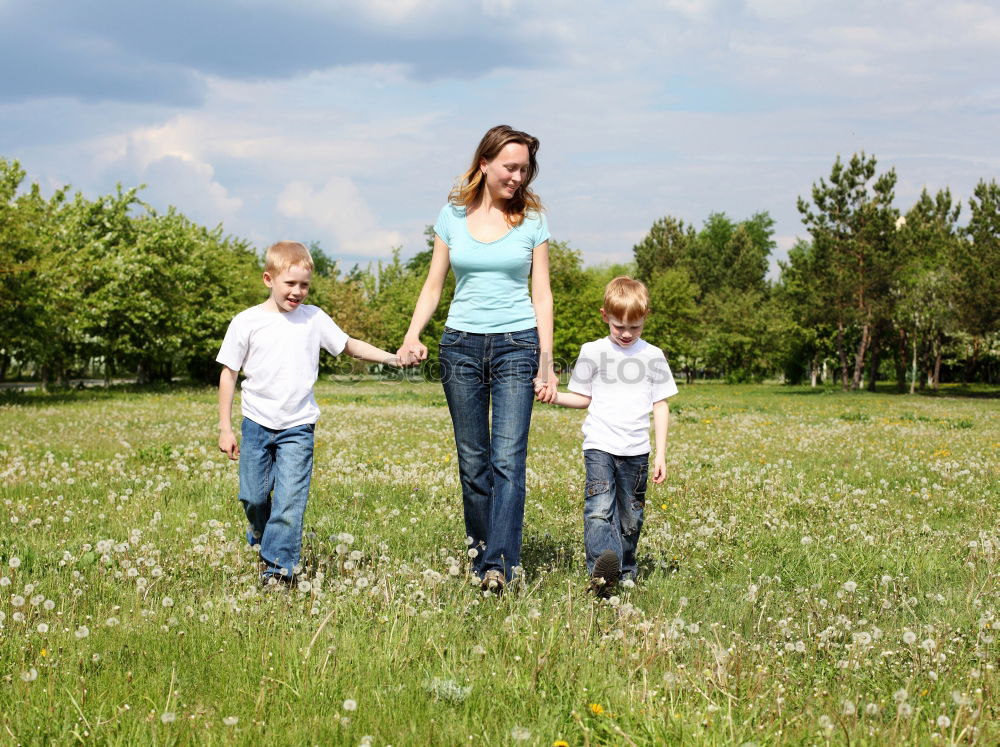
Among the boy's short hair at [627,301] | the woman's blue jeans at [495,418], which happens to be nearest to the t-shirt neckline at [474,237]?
the woman's blue jeans at [495,418]

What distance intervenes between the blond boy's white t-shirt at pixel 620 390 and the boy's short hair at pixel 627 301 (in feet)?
0.89

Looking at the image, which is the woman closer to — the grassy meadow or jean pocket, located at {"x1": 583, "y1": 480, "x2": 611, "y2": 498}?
jean pocket, located at {"x1": 583, "y1": 480, "x2": 611, "y2": 498}

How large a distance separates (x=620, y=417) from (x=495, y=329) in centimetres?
108

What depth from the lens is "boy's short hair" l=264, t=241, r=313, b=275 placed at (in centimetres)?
553

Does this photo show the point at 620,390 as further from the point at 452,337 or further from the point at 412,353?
the point at 412,353

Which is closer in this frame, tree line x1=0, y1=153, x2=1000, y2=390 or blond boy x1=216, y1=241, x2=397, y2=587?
blond boy x1=216, y1=241, x2=397, y2=587

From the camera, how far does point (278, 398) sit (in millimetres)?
5590

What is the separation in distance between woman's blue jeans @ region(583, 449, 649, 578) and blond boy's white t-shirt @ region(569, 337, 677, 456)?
0.10m

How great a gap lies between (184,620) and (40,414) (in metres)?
19.2

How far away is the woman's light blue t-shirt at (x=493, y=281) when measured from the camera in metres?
5.37

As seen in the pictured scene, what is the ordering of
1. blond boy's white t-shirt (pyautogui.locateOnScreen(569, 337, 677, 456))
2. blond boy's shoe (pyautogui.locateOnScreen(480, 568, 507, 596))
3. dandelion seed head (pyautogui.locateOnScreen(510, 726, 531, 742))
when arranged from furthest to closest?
blond boy's white t-shirt (pyautogui.locateOnScreen(569, 337, 677, 456)) < blond boy's shoe (pyautogui.locateOnScreen(480, 568, 507, 596)) < dandelion seed head (pyautogui.locateOnScreen(510, 726, 531, 742))

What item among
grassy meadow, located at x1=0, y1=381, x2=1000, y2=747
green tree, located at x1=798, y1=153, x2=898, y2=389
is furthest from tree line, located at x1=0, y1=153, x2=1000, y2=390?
grassy meadow, located at x1=0, y1=381, x2=1000, y2=747

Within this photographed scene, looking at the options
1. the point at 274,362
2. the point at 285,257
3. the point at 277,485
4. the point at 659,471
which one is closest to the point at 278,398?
the point at 274,362

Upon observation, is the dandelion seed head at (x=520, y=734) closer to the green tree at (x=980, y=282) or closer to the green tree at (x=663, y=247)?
the green tree at (x=980, y=282)
